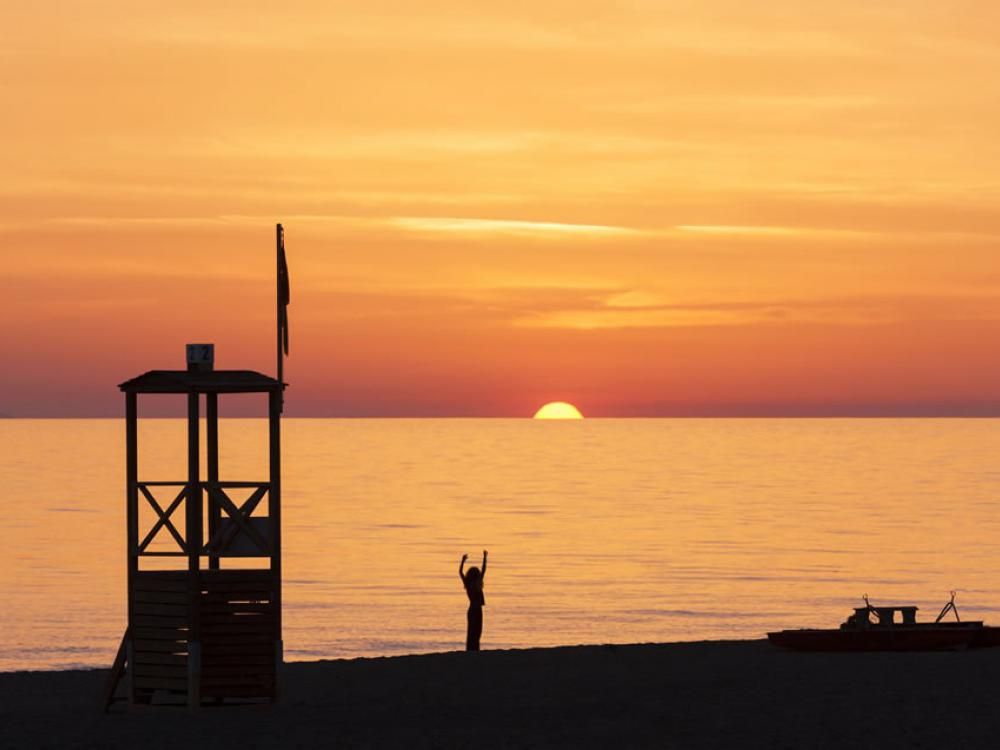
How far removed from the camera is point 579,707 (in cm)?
2125

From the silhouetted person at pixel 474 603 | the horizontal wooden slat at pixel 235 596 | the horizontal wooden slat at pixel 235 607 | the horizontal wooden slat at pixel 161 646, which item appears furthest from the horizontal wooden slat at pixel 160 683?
the silhouetted person at pixel 474 603

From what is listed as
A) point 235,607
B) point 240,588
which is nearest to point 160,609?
point 235,607

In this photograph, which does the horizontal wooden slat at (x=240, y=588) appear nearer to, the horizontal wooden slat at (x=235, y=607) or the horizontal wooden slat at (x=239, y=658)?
the horizontal wooden slat at (x=235, y=607)

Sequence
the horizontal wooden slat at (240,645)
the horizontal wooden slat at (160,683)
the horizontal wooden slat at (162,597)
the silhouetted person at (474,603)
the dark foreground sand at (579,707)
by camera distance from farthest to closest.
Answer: the silhouetted person at (474,603) < the horizontal wooden slat at (160,683) < the horizontal wooden slat at (240,645) < the horizontal wooden slat at (162,597) < the dark foreground sand at (579,707)

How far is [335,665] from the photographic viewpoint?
27.2 meters

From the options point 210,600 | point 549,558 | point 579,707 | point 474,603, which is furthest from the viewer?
point 549,558

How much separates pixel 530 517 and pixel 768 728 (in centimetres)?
7460

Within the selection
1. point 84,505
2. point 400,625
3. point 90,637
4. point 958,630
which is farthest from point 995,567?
point 84,505

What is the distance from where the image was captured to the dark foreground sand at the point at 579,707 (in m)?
19.2

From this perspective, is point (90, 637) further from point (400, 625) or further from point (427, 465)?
point (427, 465)

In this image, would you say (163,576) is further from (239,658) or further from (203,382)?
(203,382)

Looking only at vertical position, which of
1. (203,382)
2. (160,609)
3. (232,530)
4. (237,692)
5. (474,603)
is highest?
(203,382)

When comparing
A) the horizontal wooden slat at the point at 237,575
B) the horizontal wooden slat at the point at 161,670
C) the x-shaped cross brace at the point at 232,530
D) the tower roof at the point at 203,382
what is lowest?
the horizontal wooden slat at the point at 161,670

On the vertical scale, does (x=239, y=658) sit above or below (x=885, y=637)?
below
